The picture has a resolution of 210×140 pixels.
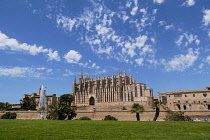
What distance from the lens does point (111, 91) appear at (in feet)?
233

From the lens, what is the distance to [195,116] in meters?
35.5

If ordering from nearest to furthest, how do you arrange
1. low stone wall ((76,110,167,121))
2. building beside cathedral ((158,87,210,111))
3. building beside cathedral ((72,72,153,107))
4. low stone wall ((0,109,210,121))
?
low stone wall ((0,109,210,121)) < low stone wall ((76,110,167,121)) < building beside cathedral ((158,87,210,111)) < building beside cathedral ((72,72,153,107))

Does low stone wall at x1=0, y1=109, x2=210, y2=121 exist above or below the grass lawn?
below

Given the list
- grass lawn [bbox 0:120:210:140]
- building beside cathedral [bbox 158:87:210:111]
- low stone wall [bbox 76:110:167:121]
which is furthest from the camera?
building beside cathedral [bbox 158:87:210:111]

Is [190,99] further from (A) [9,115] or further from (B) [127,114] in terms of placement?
(A) [9,115]

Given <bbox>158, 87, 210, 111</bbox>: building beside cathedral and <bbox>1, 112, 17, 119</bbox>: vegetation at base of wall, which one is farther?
<bbox>1, 112, 17, 119</bbox>: vegetation at base of wall

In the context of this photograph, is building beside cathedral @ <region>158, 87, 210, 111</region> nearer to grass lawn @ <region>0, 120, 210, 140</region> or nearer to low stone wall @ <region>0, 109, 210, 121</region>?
low stone wall @ <region>0, 109, 210, 121</region>

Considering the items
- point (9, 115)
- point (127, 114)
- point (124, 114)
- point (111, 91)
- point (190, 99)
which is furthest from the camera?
point (111, 91)

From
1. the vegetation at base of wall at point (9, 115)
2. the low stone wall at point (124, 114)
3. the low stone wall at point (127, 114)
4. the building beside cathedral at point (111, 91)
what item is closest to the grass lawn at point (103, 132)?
the low stone wall at point (127, 114)

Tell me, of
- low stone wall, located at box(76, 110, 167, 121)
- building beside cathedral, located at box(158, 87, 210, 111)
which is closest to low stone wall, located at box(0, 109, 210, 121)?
low stone wall, located at box(76, 110, 167, 121)

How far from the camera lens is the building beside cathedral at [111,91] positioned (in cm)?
6256

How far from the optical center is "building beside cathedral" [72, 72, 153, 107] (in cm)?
6256

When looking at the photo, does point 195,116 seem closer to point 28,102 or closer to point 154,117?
point 154,117

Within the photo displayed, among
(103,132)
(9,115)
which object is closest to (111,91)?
(9,115)
